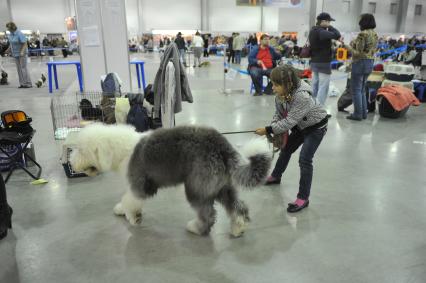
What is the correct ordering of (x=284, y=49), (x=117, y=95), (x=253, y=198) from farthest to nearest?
(x=284, y=49)
(x=117, y=95)
(x=253, y=198)

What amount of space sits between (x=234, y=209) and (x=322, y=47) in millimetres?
4281

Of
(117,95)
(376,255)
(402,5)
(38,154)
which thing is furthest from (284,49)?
(402,5)

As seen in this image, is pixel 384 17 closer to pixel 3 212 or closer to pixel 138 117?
pixel 138 117

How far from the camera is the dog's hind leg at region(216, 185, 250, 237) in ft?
7.69

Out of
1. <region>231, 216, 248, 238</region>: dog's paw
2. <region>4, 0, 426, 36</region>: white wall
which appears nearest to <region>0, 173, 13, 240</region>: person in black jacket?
<region>231, 216, 248, 238</region>: dog's paw

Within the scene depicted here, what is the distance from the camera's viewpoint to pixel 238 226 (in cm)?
243

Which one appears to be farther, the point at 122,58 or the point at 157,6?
the point at 157,6

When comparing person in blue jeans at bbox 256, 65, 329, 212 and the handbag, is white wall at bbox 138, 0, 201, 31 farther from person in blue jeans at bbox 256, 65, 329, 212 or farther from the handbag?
person in blue jeans at bbox 256, 65, 329, 212

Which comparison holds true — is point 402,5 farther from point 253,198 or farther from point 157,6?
point 253,198

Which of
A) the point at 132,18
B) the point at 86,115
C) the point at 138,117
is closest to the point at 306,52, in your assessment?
the point at 138,117

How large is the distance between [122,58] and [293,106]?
4.60 m

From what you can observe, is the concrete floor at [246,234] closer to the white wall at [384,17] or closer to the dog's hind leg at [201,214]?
the dog's hind leg at [201,214]

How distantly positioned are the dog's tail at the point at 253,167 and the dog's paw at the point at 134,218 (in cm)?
89

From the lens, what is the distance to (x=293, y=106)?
2576 millimetres
